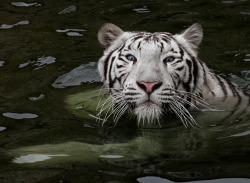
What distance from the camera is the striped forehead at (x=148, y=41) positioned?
4727 millimetres

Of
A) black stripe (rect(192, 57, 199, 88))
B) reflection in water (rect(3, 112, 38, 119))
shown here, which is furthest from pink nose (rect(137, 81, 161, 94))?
reflection in water (rect(3, 112, 38, 119))

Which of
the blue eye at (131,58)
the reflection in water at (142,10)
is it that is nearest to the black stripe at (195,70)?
the blue eye at (131,58)

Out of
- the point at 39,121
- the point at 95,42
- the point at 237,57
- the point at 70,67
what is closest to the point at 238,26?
the point at 237,57

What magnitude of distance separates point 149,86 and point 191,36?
3.18 ft

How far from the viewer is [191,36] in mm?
5121

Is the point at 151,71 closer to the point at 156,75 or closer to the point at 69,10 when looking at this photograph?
the point at 156,75

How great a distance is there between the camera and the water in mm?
3949

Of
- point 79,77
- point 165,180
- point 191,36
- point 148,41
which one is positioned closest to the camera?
point 165,180

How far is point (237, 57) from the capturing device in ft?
22.0

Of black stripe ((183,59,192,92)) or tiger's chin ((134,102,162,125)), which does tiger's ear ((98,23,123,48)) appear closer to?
black stripe ((183,59,192,92))

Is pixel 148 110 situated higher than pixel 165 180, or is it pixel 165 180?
pixel 148 110

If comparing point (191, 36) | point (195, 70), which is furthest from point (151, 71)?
point (191, 36)

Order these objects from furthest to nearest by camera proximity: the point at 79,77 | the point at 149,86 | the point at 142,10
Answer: the point at 142,10 → the point at 79,77 → the point at 149,86

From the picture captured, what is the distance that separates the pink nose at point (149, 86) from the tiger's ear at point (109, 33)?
89 cm
